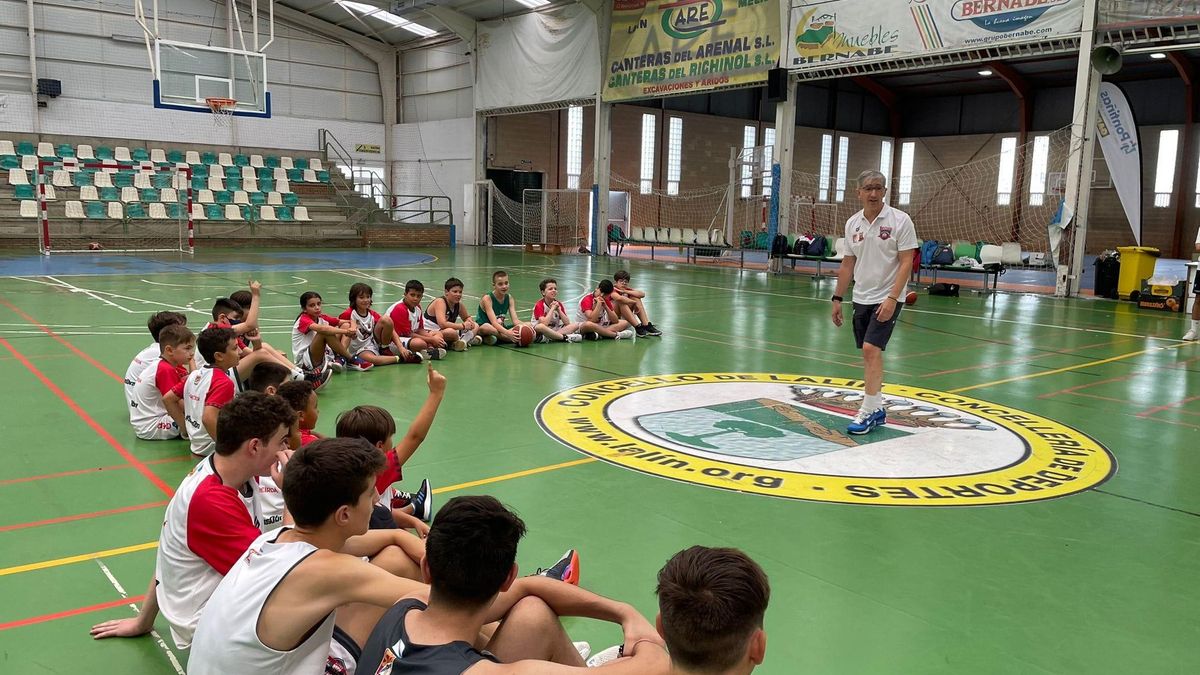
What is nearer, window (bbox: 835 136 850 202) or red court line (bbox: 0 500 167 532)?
red court line (bbox: 0 500 167 532)

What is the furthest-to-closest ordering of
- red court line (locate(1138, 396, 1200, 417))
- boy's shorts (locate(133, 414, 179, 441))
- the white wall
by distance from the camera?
the white wall, red court line (locate(1138, 396, 1200, 417)), boy's shorts (locate(133, 414, 179, 441))

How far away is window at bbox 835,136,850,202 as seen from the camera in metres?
39.7

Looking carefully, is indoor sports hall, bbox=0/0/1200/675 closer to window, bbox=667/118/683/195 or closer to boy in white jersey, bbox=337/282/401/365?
window, bbox=667/118/683/195

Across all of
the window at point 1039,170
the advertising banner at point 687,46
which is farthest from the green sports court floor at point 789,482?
the window at point 1039,170

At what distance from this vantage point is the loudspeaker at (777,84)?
70.7ft

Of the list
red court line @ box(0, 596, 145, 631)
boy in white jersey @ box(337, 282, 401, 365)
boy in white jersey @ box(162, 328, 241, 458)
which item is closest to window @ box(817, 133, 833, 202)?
boy in white jersey @ box(337, 282, 401, 365)

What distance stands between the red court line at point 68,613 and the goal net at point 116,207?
2264 cm

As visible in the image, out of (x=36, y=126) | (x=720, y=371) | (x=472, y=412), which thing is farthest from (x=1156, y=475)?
(x=36, y=126)

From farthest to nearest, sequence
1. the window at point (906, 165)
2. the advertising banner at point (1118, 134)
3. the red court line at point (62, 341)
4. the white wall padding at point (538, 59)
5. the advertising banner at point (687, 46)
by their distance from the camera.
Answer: the window at point (906, 165)
the white wall padding at point (538, 59)
the advertising banner at point (687, 46)
the advertising banner at point (1118, 134)
the red court line at point (62, 341)

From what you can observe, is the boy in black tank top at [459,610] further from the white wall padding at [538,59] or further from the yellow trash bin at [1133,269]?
the white wall padding at [538,59]

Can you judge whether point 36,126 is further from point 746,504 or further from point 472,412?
point 746,504

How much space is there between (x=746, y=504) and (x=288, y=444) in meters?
2.58

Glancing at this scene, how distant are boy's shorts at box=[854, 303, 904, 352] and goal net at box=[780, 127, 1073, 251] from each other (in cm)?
2618

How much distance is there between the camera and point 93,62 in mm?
28516
